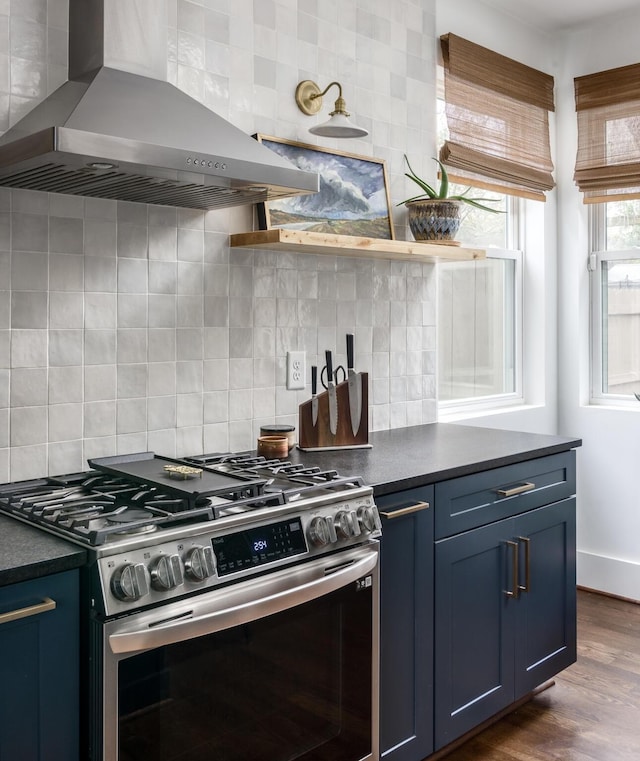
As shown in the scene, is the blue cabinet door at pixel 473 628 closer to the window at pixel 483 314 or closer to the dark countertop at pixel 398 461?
the dark countertop at pixel 398 461

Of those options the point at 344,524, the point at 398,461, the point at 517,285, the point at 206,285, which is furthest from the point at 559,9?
the point at 344,524

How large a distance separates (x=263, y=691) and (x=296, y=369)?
120 centimetres

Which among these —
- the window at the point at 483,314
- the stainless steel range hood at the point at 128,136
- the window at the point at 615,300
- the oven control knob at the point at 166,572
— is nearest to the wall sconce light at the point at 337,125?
the stainless steel range hood at the point at 128,136

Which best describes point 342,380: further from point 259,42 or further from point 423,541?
point 259,42

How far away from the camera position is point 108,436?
2.18 meters

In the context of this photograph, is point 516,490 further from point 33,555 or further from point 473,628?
point 33,555


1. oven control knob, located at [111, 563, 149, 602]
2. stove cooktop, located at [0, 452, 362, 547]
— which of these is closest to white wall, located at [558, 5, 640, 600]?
stove cooktop, located at [0, 452, 362, 547]

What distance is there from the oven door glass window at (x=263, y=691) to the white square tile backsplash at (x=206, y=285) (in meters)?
0.74

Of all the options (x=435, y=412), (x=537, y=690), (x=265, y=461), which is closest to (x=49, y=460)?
(x=265, y=461)

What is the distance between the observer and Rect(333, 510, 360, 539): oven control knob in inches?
72.7

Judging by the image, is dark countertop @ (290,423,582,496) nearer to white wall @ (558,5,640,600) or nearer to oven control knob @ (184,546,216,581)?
oven control knob @ (184,546,216,581)

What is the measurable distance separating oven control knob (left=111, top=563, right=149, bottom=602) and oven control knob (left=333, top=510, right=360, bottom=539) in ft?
1.75

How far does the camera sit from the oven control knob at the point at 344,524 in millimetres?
1846

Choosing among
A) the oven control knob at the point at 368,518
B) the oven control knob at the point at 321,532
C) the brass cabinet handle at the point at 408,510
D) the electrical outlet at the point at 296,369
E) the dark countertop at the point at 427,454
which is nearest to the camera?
the oven control knob at the point at 321,532
